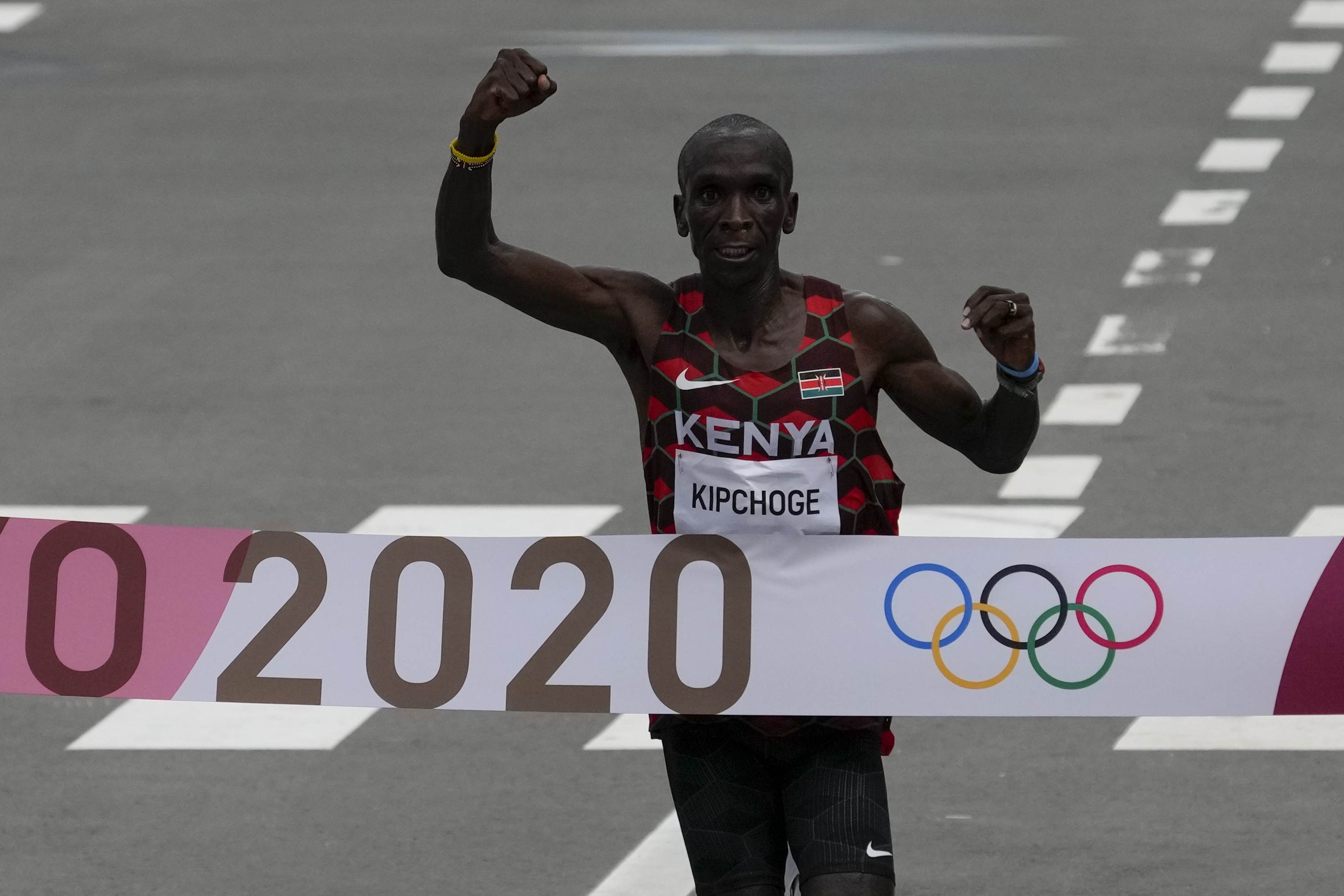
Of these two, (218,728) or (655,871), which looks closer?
(655,871)

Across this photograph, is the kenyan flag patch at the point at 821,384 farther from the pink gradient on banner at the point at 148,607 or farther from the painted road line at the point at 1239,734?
the painted road line at the point at 1239,734

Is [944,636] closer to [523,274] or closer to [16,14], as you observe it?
[523,274]

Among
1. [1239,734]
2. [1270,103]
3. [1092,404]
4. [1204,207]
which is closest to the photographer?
[1239,734]

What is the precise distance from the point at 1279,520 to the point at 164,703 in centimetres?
474

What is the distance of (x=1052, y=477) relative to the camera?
10836mm

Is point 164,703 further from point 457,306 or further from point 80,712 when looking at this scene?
point 457,306

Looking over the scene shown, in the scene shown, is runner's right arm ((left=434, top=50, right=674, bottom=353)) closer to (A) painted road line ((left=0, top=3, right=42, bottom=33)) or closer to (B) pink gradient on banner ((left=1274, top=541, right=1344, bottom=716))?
(B) pink gradient on banner ((left=1274, top=541, right=1344, bottom=716))

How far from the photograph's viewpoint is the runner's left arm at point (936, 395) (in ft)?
17.5

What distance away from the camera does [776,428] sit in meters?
5.32

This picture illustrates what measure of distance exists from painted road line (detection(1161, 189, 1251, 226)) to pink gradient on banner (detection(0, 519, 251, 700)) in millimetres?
9725

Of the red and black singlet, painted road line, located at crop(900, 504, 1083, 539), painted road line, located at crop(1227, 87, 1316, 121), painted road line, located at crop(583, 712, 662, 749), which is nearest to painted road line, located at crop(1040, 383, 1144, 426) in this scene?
painted road line, located at crop(900, 504, 1083, 539)

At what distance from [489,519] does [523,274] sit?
16.6 feet

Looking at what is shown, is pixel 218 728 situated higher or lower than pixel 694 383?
lower

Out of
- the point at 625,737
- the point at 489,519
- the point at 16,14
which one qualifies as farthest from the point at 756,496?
the point at 16,14
